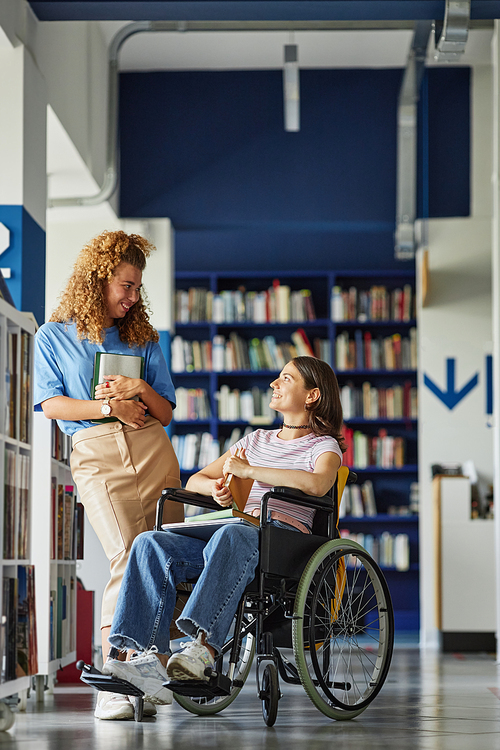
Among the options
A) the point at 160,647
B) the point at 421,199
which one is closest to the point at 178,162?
the point at 421,199

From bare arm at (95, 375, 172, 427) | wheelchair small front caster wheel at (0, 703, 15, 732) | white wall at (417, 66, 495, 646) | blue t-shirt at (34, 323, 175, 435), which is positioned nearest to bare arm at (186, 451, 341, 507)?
bare arm at (95, 375, 172, 427)

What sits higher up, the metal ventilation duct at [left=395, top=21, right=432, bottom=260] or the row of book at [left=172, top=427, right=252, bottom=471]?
the metal ventilation duct at [left=395, top=21, right=432, bottom=260]

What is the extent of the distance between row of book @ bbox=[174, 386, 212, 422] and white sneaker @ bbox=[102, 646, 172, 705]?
544 cm

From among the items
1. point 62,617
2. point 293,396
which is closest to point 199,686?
point 293,396

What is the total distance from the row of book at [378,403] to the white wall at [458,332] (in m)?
0.98

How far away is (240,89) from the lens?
7.05 m

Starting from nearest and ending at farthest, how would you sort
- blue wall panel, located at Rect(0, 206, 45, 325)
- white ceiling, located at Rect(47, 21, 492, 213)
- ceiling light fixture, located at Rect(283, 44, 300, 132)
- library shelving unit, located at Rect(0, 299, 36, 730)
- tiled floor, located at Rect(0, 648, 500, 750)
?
tiled floor, located at Rect(0, 648, 500, 750) < library shelving unit, located at Rect(0, 299, 36, 730) < blue wall panel, located at Rect(0, 206, 45, 325) < ceiling light fixture, located at Rect(283, 44, 300, 132) < white ceiling, located at Rect(47, 21, 492, 213)

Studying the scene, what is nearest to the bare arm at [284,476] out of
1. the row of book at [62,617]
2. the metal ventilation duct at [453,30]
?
the row of book at [62,617]

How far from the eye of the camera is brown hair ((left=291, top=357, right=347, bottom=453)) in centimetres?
297

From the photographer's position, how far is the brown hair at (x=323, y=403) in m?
2.97

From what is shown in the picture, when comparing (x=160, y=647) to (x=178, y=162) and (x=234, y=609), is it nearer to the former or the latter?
(x=234, y=609)

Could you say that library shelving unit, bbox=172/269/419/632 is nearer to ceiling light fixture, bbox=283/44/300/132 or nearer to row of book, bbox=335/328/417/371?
row of book, bbox=335/328/417/371

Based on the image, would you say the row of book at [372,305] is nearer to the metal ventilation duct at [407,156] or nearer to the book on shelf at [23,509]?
the metal ventilation duct at [407,156]

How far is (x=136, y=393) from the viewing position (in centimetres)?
287
